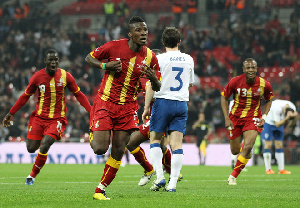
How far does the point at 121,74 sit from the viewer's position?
26.1 ft

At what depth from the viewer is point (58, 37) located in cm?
3142

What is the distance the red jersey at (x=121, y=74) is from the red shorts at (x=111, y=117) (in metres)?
0.08

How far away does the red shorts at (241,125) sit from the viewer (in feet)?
38.3

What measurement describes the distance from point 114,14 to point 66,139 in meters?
9.71

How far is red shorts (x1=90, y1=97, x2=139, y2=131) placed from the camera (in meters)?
7.73

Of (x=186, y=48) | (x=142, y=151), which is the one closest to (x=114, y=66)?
(x=142, y=151)

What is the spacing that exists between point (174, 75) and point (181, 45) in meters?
20.4

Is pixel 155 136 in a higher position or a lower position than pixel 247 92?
lower

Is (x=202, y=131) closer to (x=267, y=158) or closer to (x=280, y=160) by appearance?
(x=267, y=158)

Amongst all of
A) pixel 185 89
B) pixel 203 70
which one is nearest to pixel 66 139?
pixel 203 70

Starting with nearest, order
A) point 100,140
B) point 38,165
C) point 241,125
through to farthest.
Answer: point 100,140, point 38,165, point 241,125

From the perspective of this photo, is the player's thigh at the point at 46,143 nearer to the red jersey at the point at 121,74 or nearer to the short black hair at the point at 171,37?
the short black hair at the point at 171,37

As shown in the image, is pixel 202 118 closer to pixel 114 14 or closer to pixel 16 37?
pixel 114 14

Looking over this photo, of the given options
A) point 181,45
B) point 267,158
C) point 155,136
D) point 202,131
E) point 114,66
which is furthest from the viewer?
point 181,45
